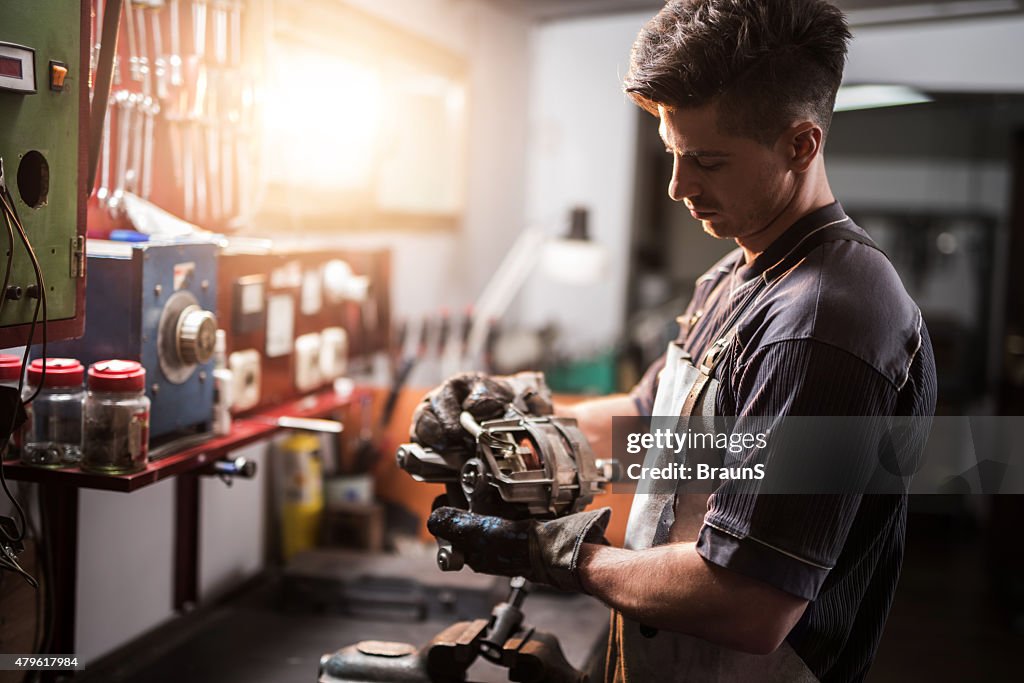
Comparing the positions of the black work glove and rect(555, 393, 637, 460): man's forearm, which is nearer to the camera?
the black work glove

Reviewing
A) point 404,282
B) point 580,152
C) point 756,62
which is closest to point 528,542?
point 756,62

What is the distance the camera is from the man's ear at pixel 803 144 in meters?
1.33

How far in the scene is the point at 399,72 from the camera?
10.5 feet

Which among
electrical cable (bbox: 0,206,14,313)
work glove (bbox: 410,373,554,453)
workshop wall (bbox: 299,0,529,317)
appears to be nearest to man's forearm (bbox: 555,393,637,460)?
work glove (bbox: 410,373,554,453)

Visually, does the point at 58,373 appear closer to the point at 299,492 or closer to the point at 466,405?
the point at 466,405

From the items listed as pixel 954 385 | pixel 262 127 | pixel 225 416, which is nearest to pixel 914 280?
pixel 954 385

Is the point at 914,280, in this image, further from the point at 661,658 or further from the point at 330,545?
the point at 661,658

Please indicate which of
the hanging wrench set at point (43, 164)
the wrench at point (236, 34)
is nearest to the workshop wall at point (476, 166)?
the wrench at point (236, 34)

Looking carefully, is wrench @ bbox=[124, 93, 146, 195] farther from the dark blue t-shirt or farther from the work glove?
the dark blue t-shirt

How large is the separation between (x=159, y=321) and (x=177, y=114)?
0.57 metres

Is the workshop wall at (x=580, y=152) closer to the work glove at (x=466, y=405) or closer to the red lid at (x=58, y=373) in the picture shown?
the work glove at (x=466, y=405)

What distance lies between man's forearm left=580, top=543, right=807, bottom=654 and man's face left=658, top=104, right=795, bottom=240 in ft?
1.64

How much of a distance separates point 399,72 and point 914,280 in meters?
4.06

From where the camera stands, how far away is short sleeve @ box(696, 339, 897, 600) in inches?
46.1
